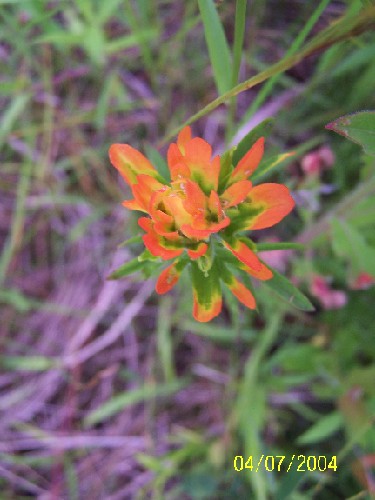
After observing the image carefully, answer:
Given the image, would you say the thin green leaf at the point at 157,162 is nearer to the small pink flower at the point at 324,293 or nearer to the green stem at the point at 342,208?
the green stem at the point at 342,208

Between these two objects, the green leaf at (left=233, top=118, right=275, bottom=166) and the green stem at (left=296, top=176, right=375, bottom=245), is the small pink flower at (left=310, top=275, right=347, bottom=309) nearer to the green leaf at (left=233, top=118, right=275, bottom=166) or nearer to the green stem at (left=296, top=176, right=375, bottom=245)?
the green stem at (left=296, top=176, right=375, bottom=245)

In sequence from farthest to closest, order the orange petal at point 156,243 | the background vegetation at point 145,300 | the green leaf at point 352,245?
the background vegetation at point 145,300, the green leaf at point 352,245, the orange petal at point 156,243

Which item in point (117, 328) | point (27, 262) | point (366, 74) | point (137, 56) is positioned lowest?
point (117, 328)

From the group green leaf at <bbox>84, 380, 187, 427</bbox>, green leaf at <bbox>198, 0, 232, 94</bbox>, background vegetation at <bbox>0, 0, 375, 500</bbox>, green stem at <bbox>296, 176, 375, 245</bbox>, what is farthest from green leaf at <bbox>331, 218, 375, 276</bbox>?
green leaf at <bbox>84, 380, 187, 427</bbox>

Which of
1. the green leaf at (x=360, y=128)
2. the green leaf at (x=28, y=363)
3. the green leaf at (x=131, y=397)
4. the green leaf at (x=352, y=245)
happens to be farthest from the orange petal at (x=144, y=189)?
the green leaf at (x=28, y=363)

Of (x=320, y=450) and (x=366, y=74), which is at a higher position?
(x=366, y=74)

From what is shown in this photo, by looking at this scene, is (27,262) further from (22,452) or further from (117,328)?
(22,452)

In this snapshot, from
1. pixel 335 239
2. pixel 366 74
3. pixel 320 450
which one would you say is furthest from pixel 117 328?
pixel 366 74
